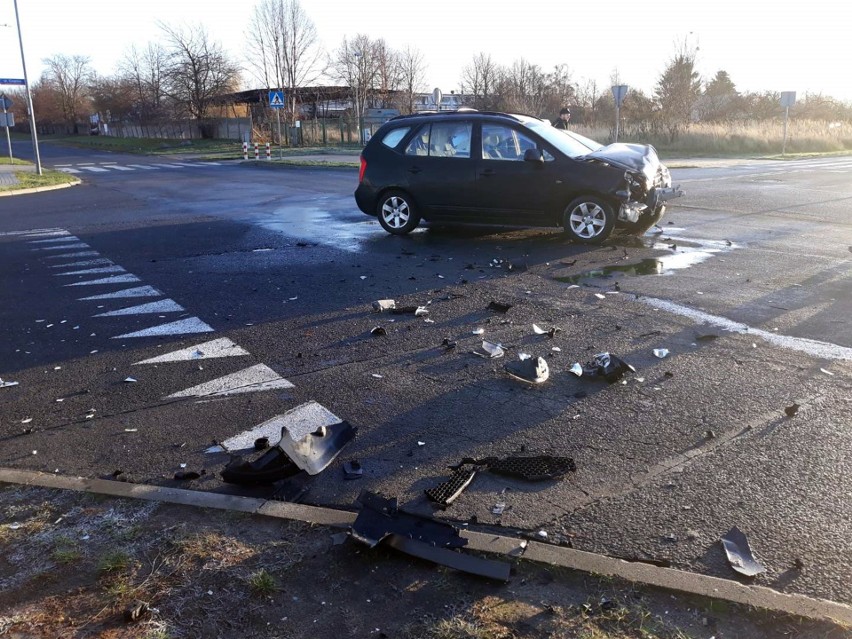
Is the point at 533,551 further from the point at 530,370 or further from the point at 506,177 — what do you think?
the point at 506,177

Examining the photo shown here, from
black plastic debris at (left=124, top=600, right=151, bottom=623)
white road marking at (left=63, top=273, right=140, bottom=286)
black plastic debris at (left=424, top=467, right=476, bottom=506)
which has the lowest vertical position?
black plastic debris at (left=424, top=467, right=476, bottom=506)

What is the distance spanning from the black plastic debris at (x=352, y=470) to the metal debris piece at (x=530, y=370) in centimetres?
179

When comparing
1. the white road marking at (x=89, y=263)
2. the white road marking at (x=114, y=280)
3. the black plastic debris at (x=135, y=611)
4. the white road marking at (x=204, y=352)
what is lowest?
the black plastic debris at (x=135, y=611)

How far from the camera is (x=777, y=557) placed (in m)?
3.24

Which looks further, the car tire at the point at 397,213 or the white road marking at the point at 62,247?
the white road marking at the point at 62,247

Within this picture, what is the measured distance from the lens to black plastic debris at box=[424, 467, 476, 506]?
12.6 feet

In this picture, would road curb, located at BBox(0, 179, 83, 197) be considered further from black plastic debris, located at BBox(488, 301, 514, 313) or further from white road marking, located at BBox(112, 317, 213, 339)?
black plastic debris, located at BBox(488, 301, 514, 313)

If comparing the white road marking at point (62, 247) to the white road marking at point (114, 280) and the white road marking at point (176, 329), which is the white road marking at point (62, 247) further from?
the white road marking at point (176, 329)

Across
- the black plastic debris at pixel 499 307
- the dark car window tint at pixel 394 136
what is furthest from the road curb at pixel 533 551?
the dark car window tint at pixel 394 136

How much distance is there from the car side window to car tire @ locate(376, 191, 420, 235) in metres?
1.57

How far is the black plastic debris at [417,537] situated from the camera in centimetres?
315

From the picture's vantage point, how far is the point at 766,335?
6.50 m

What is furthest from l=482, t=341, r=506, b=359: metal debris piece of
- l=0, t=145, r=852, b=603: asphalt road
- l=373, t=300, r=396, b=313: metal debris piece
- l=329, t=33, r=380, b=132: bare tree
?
l=329, t=33, r=380, b=132: bare tree

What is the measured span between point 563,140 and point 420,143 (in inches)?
88.8
